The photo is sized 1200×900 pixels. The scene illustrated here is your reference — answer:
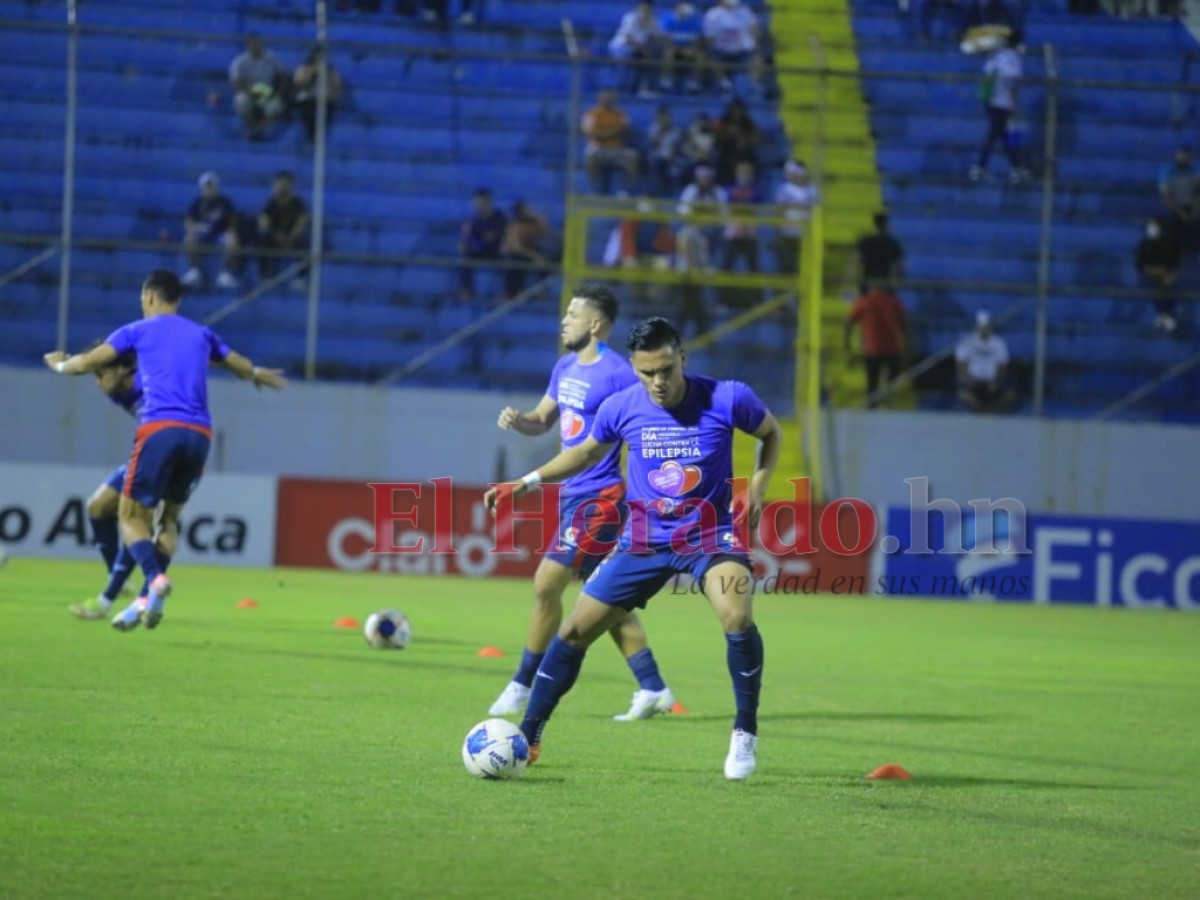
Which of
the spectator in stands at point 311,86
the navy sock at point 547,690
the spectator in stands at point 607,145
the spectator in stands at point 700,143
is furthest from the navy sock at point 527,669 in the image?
the spectator in stands at point 700,143

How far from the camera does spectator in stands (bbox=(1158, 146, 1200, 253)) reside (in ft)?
84.7

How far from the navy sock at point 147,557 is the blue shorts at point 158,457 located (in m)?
0.28

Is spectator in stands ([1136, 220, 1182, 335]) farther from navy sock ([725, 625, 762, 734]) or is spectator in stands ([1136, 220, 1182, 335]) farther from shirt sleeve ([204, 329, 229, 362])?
navy sock ([725, 625, 762, 734])

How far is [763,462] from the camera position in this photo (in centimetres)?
895

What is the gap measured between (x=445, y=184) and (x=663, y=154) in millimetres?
2864

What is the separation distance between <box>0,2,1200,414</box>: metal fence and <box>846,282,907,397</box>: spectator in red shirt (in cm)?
39

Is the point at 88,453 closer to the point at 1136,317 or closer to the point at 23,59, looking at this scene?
the point at 23,59

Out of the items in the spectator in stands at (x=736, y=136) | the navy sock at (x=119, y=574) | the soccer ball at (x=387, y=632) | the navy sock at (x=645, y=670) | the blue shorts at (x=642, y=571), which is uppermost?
the spectator in stands at (x=736, y=136)

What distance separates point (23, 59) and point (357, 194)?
4.36 metres

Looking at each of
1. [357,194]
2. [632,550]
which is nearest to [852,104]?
[357,194]

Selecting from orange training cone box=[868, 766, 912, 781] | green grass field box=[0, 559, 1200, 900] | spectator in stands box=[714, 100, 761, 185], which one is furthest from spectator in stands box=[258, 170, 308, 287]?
orange training cone box=[868, 766, 912, 781]

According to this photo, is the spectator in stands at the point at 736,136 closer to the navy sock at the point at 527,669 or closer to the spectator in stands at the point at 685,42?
the spectator in stands at the point at 685,42

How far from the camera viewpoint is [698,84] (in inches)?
1025

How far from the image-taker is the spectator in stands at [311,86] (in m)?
24.2
